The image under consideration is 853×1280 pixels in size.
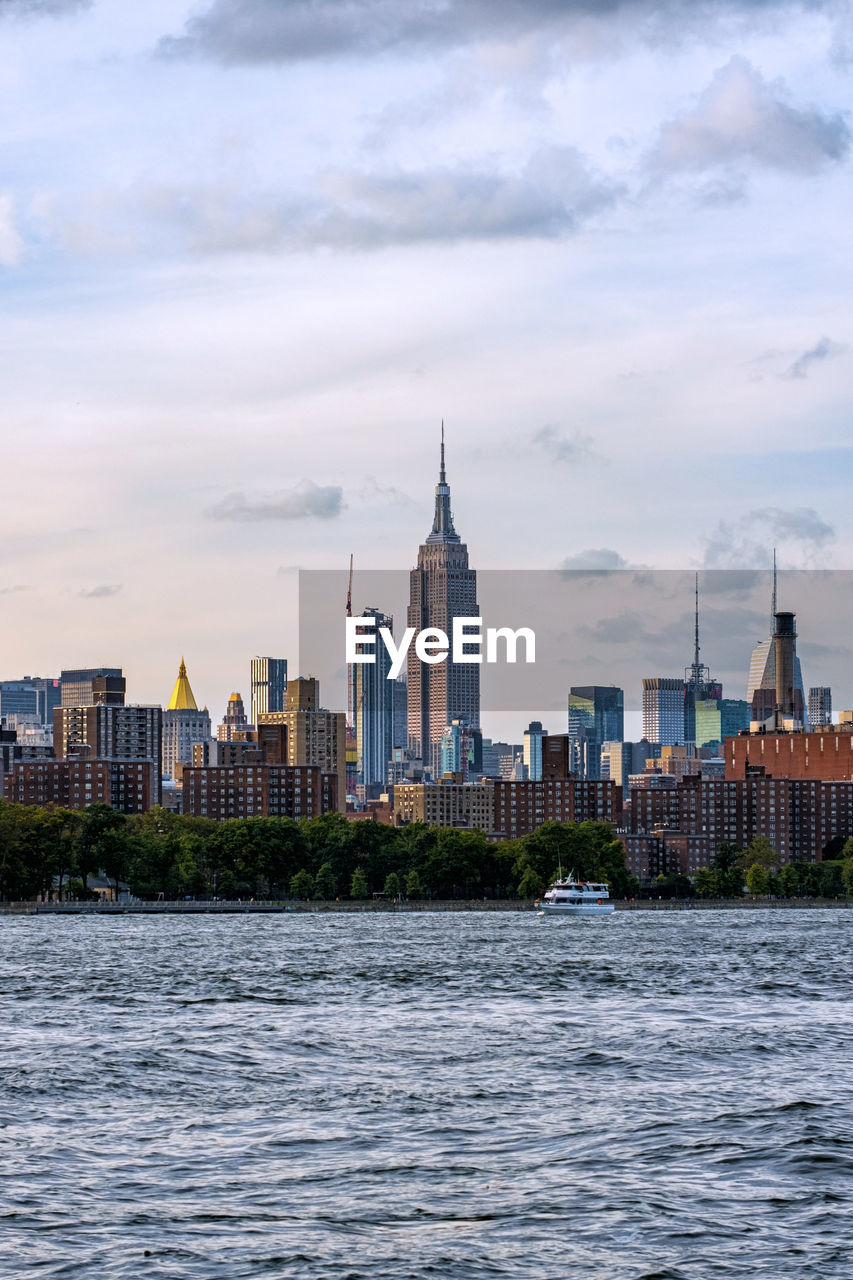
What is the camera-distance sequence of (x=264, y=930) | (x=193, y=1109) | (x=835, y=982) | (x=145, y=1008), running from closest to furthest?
(x=193, y=1109) → (x=145, y=1008) → (x=835, y=982) → (x=264, y=930)

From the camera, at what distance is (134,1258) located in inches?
1325

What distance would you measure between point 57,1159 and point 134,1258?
9649 mm

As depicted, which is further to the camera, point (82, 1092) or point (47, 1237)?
point (82, 1092)

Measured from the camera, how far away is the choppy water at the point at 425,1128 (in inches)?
1366

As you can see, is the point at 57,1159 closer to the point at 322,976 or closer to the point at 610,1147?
the point at 610,1147

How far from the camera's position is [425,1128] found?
154 feet

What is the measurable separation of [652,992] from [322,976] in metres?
18.9

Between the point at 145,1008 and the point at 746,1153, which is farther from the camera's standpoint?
the point at 145,1008

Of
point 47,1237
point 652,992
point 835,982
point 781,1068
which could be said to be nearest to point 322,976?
point 652,992

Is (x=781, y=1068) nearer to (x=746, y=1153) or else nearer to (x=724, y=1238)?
(x=746, y=1153)

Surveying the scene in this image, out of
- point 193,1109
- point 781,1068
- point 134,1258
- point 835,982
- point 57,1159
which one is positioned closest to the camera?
point 134,1258

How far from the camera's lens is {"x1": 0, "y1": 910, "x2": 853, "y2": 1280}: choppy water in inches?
1366

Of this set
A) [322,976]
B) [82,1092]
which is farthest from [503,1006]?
[82,1092]

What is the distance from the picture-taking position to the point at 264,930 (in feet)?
535
